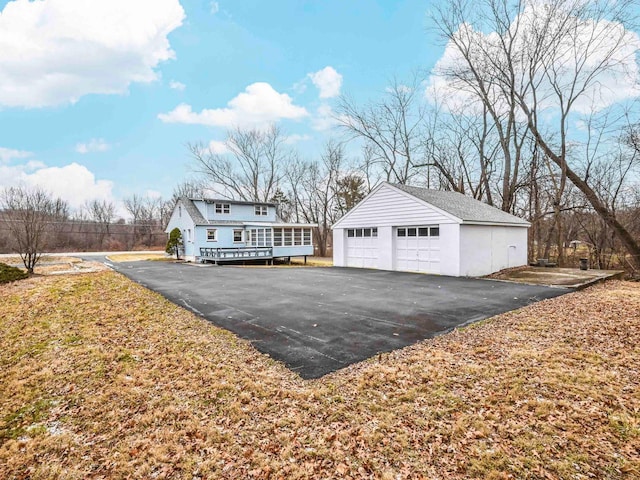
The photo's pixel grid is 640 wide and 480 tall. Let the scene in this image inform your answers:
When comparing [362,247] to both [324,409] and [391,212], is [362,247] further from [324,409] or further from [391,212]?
[324,409]

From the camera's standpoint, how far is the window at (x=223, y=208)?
24531 millimetres

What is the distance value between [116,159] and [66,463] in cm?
3666

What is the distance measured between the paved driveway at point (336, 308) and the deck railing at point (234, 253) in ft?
26.6

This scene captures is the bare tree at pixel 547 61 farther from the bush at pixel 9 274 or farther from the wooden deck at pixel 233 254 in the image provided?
the bush at pixel 9 274

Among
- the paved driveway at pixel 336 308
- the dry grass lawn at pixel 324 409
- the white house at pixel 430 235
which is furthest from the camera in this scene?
the white house at pixel 430 235

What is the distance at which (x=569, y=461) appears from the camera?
261cm

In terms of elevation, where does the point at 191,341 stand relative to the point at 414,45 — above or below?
below

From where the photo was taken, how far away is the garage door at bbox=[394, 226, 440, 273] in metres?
14.3

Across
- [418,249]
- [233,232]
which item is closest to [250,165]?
[233,232]

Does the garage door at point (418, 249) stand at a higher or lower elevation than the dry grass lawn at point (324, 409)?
higher

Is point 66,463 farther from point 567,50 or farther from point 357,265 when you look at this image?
point 567,50

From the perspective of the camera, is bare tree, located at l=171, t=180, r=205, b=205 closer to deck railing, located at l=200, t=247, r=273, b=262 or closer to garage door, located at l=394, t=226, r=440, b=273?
deck railing, located at l=200, t=247, r=273, b=262

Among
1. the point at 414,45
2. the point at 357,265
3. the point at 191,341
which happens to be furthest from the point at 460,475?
the point at 414,45

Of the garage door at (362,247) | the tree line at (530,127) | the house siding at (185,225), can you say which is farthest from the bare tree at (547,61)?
the house siding at (185,225)
